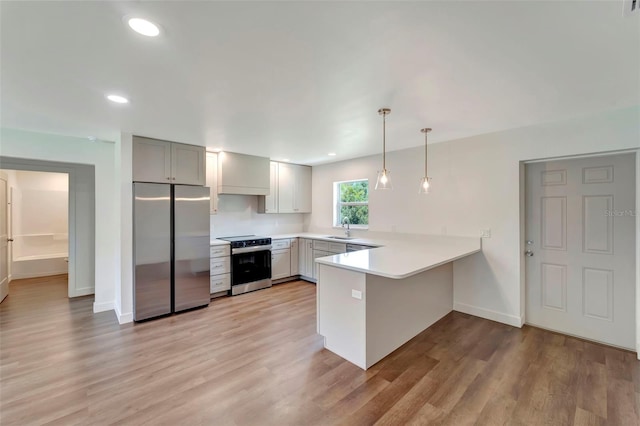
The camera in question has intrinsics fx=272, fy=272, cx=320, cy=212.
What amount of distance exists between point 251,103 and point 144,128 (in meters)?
1.63

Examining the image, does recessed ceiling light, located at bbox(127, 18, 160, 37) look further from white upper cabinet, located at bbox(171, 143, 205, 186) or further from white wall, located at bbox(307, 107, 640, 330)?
white wall, located at bbox(307, 107, 640, 330)

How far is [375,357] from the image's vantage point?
257cm

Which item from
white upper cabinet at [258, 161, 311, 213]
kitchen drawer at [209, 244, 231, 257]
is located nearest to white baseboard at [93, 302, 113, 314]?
kitchen drawer at [209, 244, 231, 257]

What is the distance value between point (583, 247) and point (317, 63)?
11.5ft

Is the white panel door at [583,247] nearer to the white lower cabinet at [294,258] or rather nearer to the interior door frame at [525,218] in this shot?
the interior door frame at [525,218]

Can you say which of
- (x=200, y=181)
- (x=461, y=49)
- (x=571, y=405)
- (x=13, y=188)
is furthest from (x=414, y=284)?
(x=13, y=188)

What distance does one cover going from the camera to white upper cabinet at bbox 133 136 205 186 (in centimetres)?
355

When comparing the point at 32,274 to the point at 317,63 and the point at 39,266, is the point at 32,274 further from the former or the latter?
the point at 317,63

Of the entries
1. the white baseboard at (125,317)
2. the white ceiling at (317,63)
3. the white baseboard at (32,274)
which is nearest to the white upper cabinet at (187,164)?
the white ceiling at (317,63)

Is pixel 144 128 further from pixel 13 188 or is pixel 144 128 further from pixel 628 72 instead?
pixel 13 188

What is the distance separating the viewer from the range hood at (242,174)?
182 inches

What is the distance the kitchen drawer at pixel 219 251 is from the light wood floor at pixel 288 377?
1.12 m

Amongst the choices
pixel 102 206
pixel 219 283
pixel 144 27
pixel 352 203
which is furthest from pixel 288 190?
pixel 144 27

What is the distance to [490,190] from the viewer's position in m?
3.54
